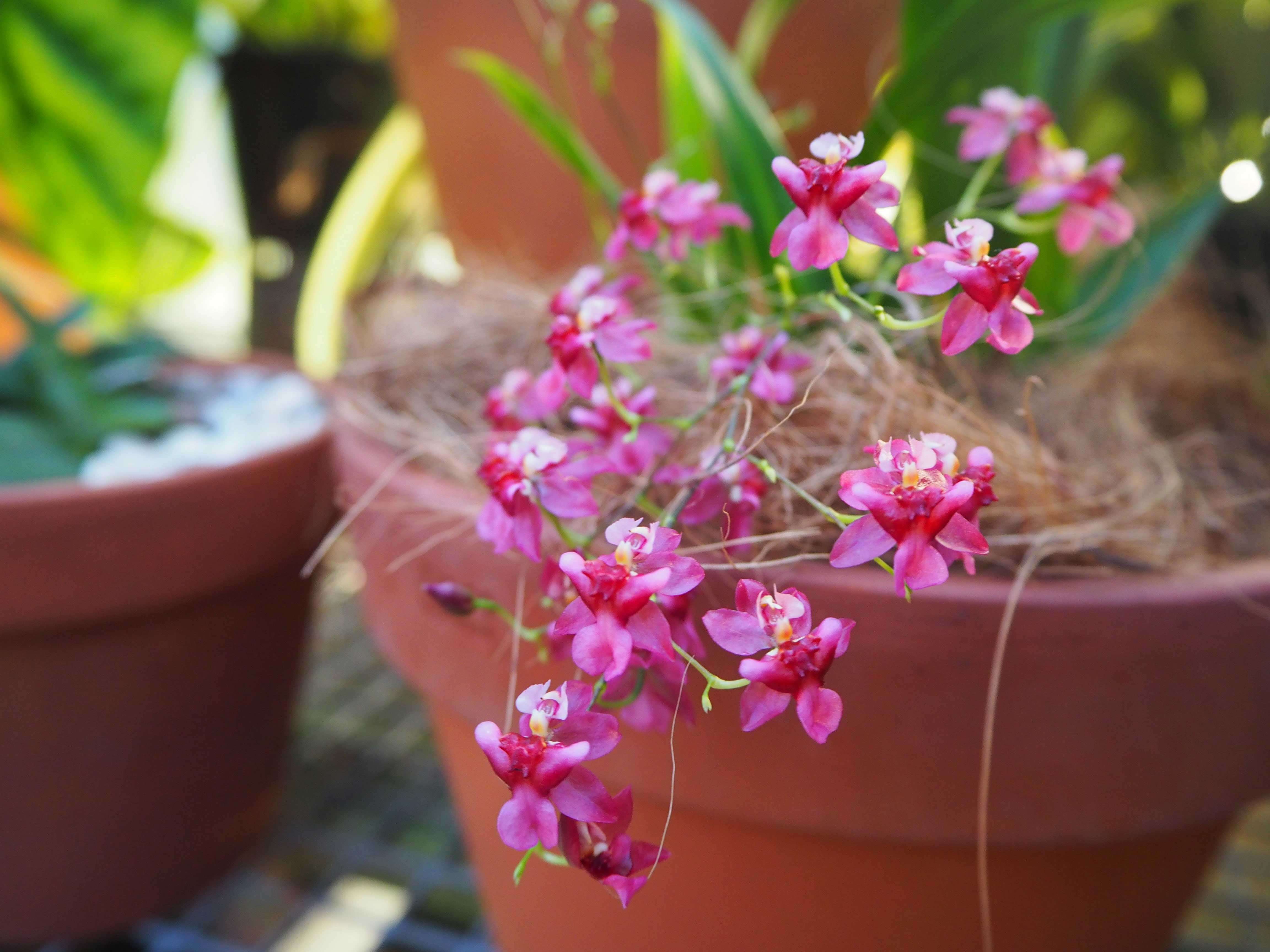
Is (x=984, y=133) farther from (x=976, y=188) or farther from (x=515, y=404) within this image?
(x=515, y=404)

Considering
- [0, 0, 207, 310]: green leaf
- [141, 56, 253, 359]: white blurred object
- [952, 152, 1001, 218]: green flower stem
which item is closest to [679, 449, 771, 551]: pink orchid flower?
[952, 152, 1001, 218]: green flower stem

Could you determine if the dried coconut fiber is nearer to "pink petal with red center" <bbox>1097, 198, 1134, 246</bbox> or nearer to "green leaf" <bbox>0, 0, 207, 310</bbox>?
"pink petal with red center" <bbox>1097, 198, 1134, 246</bbox>

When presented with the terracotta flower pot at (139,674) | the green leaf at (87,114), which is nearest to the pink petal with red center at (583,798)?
the terracotta flower pot at (139,674)

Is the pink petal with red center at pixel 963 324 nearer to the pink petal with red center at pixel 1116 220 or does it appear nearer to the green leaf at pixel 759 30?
the pink petal with red center at pixel 1116 220

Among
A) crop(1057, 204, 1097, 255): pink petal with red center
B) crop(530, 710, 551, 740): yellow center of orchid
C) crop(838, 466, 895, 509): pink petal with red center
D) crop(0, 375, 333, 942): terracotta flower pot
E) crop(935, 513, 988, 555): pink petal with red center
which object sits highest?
crop(1057, 204, 1097, 255): pink petal with red center

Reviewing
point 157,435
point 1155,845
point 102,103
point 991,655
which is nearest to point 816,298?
point 991,655

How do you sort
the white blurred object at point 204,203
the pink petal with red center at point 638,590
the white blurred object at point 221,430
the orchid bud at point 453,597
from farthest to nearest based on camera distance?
the white blurred object at point 204,203
the white blurred object at point 221,430
the orchid bud at point 453,597
the pink petal with red center at point 638,590

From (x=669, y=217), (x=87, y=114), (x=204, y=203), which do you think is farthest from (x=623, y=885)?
(x=204, y=203)
